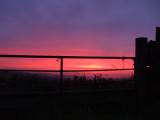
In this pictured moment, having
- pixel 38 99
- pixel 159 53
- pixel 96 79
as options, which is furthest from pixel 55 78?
pixel 159 53

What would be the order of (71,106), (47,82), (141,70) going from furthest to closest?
(47,82), (141,70), (71,106)

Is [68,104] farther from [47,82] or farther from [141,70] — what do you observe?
[47,82]

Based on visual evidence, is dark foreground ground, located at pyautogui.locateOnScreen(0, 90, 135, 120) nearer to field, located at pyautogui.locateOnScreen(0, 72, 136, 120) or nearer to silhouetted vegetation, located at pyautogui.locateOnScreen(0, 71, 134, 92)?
field, located at pyautogui.locateOnScreen(0, 72, 136, 120)

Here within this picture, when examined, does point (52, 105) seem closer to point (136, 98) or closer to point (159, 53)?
point (136, 98)

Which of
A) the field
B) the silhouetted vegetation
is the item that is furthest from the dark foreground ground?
the silhouetted vegetation

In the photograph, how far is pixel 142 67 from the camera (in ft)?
19.9

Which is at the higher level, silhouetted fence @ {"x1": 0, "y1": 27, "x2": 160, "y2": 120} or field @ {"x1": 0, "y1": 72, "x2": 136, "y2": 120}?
silhouetted fence @ {"x1": 0, "y1": 27, "x2": 160, "y2": 120}

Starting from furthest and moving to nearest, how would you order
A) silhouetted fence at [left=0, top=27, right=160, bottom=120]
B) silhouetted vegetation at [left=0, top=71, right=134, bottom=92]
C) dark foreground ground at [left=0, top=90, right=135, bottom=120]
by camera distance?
silhouetted vegetation at [left=0, top=71, right=134, bottom=92] → silhouetted fence at [left=0, top=27, right=160, bottom=120] → dark foreground ground at [left=0, top=90, right=135, bottom=120]

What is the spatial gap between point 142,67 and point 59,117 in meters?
3.08

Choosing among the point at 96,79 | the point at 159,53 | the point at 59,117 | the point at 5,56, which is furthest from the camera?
the point at 96,79

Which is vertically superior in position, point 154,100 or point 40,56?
point 40,56

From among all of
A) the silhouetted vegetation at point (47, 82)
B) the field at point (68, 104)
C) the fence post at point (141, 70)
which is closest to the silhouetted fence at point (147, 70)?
the fence post at point (141, 70)

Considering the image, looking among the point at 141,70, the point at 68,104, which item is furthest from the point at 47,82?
the point at 141,70

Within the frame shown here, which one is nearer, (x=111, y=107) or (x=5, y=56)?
(x=5, y=56)
